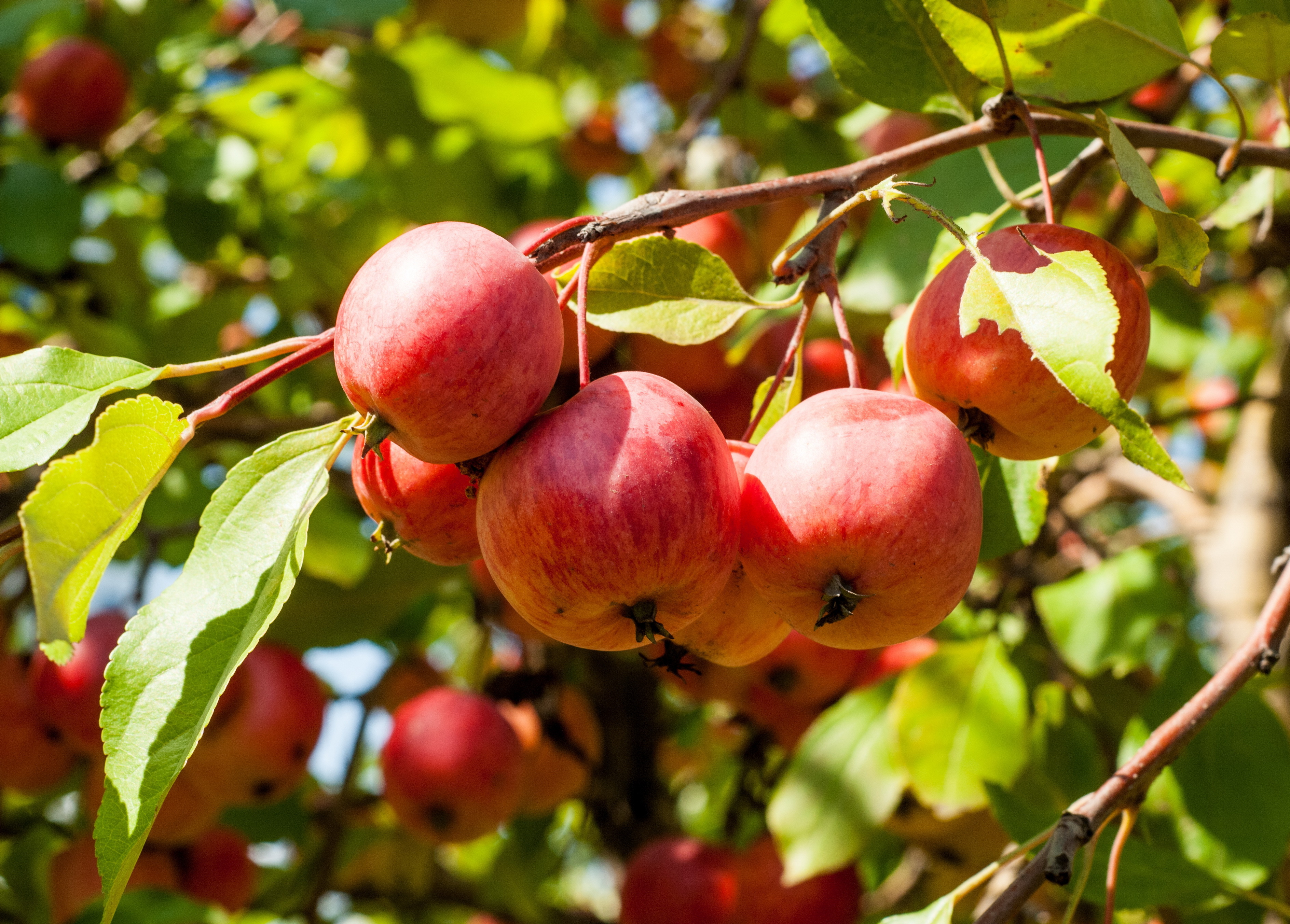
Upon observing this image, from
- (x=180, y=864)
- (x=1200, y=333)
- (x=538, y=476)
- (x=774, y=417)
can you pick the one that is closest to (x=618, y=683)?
(x=180, y=864)

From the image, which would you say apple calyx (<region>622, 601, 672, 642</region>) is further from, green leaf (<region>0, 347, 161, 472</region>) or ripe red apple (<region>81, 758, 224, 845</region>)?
ripe red apple (<region>81, 758, 224, 845</region>)

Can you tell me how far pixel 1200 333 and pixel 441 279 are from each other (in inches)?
72.3

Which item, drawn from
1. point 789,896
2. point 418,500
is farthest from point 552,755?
point 418,500

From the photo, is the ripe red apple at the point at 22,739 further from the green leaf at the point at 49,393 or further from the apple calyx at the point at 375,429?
the apple calyx at the point at 375,429

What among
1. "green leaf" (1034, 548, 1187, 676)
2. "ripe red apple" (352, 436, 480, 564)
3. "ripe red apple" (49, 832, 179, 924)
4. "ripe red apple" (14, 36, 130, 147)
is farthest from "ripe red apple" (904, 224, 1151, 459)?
"ripe red apple" (14, 36, 130, 147)

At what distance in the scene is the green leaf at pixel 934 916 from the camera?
108cm

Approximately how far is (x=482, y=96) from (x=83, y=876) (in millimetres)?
1943

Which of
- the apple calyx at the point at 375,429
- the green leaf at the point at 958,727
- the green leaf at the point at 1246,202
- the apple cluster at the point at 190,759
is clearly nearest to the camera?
the apple calyx at the point at 375,429

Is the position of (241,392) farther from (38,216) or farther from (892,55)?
(38,216)

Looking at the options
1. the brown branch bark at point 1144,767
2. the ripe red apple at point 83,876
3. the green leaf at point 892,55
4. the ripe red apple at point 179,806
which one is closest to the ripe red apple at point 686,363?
the green leaf at point 892,55

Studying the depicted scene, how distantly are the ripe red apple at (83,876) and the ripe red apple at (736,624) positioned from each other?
159cm

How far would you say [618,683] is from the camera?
2.83m

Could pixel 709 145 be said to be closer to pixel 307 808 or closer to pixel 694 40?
pixel 694 40

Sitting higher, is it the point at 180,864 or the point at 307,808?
the point at 180,864
